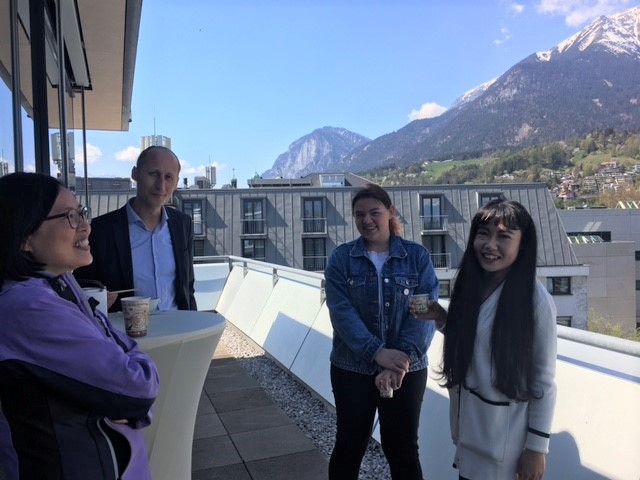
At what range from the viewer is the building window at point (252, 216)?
33.0m

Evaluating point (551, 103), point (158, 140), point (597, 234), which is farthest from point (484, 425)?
point (551, 103)

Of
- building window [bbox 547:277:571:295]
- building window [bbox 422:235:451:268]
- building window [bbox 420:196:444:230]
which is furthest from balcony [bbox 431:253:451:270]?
building window [bbox 547:277:571:295]

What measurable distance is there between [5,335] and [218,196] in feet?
106

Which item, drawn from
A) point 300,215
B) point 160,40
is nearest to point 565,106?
point 300,215

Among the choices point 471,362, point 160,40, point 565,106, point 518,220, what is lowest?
point 471,362

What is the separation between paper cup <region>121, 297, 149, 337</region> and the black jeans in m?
0.87

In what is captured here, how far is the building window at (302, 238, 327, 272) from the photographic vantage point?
33.6 meters

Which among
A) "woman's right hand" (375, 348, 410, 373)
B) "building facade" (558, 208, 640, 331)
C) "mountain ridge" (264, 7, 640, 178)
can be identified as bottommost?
"building facade" (558, 208, 640, 331)

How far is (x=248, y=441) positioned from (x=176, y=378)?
153cm

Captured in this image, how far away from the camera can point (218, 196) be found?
32.5 m

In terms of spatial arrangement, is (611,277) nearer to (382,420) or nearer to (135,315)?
(382,420)

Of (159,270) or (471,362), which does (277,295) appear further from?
(471,362)

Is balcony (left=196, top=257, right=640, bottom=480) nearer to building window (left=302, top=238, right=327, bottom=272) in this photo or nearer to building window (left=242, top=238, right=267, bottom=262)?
building window (left=242, top=238, right=267, bottom=262)

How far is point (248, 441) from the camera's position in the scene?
3227mm
